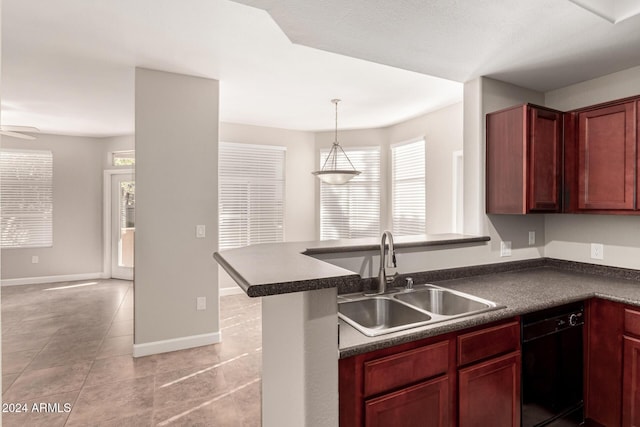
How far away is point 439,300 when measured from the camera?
2234 millimetres

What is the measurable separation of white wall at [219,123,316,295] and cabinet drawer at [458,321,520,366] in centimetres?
445

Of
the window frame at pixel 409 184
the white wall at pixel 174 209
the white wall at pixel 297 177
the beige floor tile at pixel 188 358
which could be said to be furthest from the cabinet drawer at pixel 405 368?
the white wall at pixel 297 177

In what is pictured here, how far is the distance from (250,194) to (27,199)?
4112 millimetres

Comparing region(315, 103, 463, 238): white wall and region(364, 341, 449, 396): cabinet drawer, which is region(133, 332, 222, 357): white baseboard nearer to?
region(364, 341, 449, 396): cabinet drawer

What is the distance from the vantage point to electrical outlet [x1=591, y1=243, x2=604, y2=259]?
8.92 feet

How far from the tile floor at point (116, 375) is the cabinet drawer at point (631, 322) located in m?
2.37

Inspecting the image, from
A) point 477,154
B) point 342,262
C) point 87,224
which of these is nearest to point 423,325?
point 342,262

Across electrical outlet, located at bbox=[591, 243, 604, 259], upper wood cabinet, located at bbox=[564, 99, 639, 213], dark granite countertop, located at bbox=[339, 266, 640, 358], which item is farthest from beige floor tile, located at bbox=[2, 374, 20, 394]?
electrical outlet, located at bbox=[591, 243, 604, 259]

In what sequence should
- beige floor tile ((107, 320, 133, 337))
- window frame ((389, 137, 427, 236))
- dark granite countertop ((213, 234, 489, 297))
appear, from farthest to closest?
window frame ((389, 137, 427, 236)) < beige floor tile ((107, 320, 133, 337)) < dark granite countertop ((213, 234, 489, 297))

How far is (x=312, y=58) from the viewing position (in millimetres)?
3209

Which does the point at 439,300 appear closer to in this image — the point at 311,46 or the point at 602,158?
the point at 602,158

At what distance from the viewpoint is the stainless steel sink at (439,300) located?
2111 millimetres

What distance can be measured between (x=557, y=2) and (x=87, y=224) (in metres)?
7.52

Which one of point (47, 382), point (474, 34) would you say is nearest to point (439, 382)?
point (474, 34)
